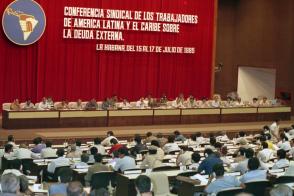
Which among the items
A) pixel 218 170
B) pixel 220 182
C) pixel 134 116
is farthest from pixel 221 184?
pixel 134 116

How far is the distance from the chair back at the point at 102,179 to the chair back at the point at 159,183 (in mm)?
992

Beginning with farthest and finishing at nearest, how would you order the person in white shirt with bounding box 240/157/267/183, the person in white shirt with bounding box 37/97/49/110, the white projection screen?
the white projection screen < the person in white shirt with bounding box 37/97/49/110 < the person in white shirt with bounding box 240/157/267/183

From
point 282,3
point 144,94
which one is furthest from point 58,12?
point 282,3

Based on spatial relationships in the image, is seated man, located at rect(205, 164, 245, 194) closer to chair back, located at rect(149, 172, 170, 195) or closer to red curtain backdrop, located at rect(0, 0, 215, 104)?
chair back, located at rect(149, 172, 170, 195)

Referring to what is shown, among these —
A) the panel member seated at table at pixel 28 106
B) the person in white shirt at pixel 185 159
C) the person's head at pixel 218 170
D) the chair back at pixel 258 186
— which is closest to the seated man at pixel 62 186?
the person's head at pixel 218 170

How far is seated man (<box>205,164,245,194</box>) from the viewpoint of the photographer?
846 cm

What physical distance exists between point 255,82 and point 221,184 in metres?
21.8

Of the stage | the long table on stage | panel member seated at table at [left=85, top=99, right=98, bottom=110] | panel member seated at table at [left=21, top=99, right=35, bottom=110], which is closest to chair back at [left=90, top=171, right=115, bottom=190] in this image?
the stage

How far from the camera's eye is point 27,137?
17453mm

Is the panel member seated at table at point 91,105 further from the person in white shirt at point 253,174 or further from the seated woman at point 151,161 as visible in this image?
the person in white shirt at point 253,174

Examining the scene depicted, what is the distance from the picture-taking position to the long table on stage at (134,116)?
19.0 meters

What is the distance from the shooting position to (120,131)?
19453 mm

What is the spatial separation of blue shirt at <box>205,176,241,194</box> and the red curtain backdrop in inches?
550

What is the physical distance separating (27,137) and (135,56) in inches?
299
